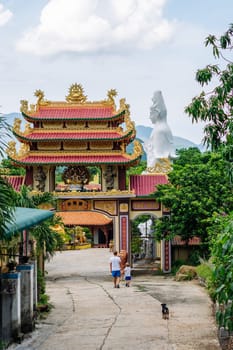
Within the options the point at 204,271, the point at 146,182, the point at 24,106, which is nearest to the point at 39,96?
the point at 24,106

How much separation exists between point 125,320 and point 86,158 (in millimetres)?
13819

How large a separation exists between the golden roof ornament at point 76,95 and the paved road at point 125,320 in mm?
9442

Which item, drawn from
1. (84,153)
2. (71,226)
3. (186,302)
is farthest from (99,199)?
(71,226)

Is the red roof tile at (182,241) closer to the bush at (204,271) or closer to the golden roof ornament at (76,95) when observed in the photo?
the bush at (204,271)

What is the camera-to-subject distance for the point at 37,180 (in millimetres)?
27469

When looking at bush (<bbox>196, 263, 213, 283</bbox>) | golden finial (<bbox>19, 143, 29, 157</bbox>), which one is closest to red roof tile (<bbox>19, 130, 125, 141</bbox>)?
golden finial (<bbox>19, 143, 29, 157</bbox>)

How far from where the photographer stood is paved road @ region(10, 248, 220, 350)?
1166 cm

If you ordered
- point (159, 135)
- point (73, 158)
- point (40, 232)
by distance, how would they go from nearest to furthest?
point (40, 232)
point (73, 158)
point (159, 135)

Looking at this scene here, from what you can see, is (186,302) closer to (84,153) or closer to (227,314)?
(227,314)

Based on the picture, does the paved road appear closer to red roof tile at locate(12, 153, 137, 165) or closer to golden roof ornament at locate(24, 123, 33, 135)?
red roof tile at locate(12, 153, 137, 165)

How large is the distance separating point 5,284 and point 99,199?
15640mm

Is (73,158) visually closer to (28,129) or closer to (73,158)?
(73,158)

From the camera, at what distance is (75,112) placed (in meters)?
28.0

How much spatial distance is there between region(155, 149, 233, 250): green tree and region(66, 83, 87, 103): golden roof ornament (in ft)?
18.6
